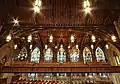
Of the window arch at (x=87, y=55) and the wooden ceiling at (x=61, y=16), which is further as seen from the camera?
the window arch at (x=87, y=55)

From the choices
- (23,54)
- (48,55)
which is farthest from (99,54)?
(23,54)

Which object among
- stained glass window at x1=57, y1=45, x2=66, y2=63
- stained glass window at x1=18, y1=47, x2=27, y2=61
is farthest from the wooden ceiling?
stained glass window at x1=57, y1=45, x2=66, y2=63

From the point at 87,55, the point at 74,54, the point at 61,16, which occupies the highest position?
the point at 61,16

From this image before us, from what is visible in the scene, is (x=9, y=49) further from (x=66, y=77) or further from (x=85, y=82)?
(x=85, y=82)

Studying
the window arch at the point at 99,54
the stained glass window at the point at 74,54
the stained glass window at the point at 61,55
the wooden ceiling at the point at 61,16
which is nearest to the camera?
the wooden ceiling at the point at 61,16

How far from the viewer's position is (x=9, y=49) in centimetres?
1329

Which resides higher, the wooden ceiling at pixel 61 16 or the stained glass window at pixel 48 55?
the wooden ceiling at pixel 61 16

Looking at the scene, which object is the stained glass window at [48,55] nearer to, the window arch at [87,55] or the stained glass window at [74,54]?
the stained glass window at [74,54]

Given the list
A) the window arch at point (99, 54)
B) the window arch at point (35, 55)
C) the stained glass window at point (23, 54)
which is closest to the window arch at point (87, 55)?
the window arch at point (99, 54)

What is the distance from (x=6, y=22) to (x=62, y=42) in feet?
21.6

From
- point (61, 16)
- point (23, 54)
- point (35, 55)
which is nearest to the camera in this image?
point (61, 16)

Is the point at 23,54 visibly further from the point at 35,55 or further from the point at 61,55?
the point at 61,55

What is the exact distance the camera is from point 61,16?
11.0 metres

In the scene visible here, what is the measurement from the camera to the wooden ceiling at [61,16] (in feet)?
32.8
